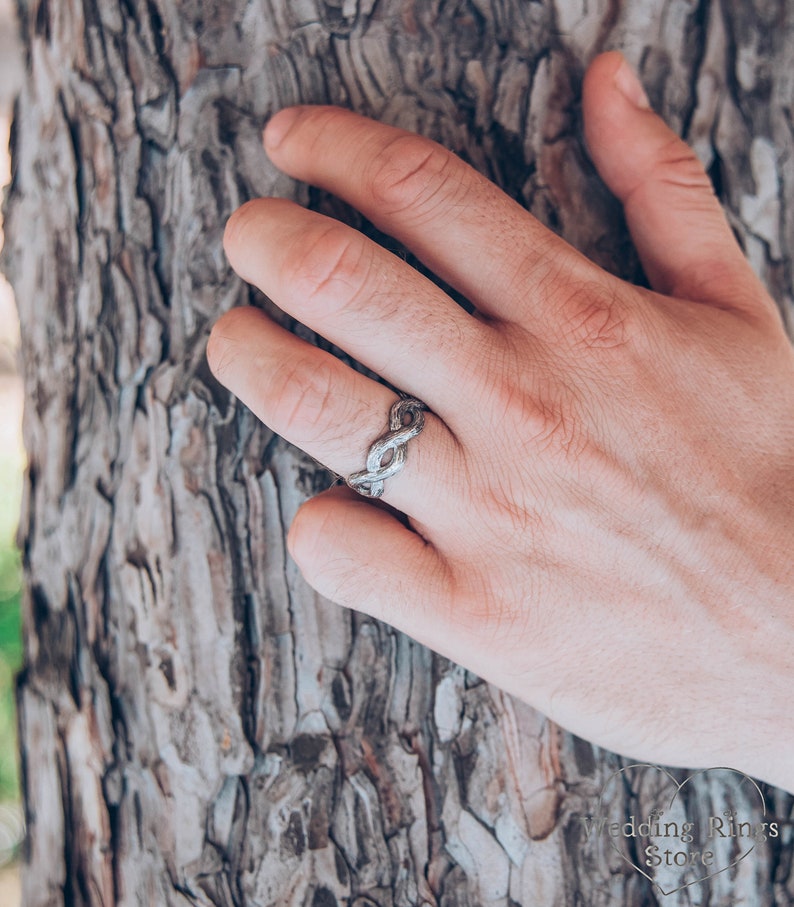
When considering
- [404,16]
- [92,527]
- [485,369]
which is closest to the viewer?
[485,369]

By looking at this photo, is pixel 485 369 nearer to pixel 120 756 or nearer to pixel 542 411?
pixel 542 411

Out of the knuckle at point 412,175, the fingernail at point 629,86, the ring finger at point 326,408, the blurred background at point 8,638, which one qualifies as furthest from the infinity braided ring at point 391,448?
the blurred background at point 8,638

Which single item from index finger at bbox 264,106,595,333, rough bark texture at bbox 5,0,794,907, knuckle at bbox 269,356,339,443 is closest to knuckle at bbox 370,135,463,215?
index finger at bbox 264,106,595,333

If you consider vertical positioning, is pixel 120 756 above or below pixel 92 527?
below

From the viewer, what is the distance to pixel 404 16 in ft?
3.24

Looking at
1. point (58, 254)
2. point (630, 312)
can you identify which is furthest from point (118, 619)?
point (630, 312)

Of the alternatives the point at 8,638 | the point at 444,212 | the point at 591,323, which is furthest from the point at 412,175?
the point at 8,638

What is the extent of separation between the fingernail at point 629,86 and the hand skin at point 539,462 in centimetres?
26

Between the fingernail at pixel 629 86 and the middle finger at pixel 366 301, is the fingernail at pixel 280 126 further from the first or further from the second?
the fingernail at pixel 629 86

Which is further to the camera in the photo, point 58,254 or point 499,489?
point 58,254

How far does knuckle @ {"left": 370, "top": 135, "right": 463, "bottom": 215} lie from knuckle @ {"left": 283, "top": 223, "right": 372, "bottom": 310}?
0.08 meters

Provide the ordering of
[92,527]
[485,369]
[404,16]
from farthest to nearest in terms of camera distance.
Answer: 1. [92,527]
2. [404,16]
3. [485,369]

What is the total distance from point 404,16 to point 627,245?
1.45ft

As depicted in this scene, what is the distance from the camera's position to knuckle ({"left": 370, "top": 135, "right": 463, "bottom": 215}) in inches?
33.8
